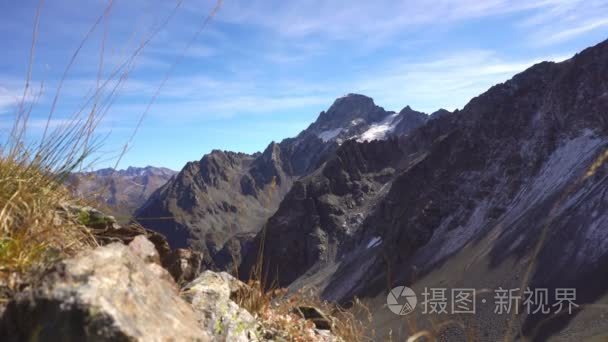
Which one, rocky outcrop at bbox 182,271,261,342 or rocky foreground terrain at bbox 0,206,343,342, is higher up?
rocky foreground terrain at bbox 0,206,343,342

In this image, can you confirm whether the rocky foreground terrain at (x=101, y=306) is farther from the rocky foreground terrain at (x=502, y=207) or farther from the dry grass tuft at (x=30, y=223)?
the rocky foreground terrain at (x=502, y=207)

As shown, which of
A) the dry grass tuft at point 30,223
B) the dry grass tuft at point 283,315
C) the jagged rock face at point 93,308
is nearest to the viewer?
the jagged rock face at point 93,308

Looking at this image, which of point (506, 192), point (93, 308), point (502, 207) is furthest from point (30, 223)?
point (506, 192)

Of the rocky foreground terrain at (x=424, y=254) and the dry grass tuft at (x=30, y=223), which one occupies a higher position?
the dry grass tuft at (x=30, y=223)

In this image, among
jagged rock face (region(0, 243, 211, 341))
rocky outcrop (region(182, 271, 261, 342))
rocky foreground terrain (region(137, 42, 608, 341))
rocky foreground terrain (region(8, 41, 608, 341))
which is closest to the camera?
jagged rock face (region(0, 243, 211, 341))

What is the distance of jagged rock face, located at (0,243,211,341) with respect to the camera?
246cm

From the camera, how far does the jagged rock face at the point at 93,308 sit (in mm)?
2459

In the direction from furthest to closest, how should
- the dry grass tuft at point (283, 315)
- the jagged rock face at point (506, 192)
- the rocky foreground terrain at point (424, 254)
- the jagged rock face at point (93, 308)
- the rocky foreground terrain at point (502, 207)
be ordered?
the jagged rock face at point (506, 192), the rocky foreground terrain at point (502, 207), the dry grass tuft at point (283, 315), the rocky foreground terrain at point (424, 254), the jagged rock face at point (93, 308)

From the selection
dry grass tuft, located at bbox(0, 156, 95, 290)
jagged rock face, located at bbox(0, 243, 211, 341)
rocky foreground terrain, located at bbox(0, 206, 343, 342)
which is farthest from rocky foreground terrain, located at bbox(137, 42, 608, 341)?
jagged rock face, located at bbox(0, 243, 211, 341)

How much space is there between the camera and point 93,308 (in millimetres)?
2486

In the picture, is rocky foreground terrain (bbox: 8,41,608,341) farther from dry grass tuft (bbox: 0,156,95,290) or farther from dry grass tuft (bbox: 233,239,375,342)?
dry grass tuft (bbox: 0,156,95,290)

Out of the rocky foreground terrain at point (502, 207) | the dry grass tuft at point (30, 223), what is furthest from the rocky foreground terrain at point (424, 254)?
the rocky foreground terrain at point (502, 207)

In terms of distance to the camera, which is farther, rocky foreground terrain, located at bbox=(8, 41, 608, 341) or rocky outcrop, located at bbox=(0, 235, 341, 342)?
rocky foreground terrain, located at bbox=(8, 41, 608, 341)

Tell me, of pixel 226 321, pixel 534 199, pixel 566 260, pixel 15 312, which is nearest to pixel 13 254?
pixel 15 312
